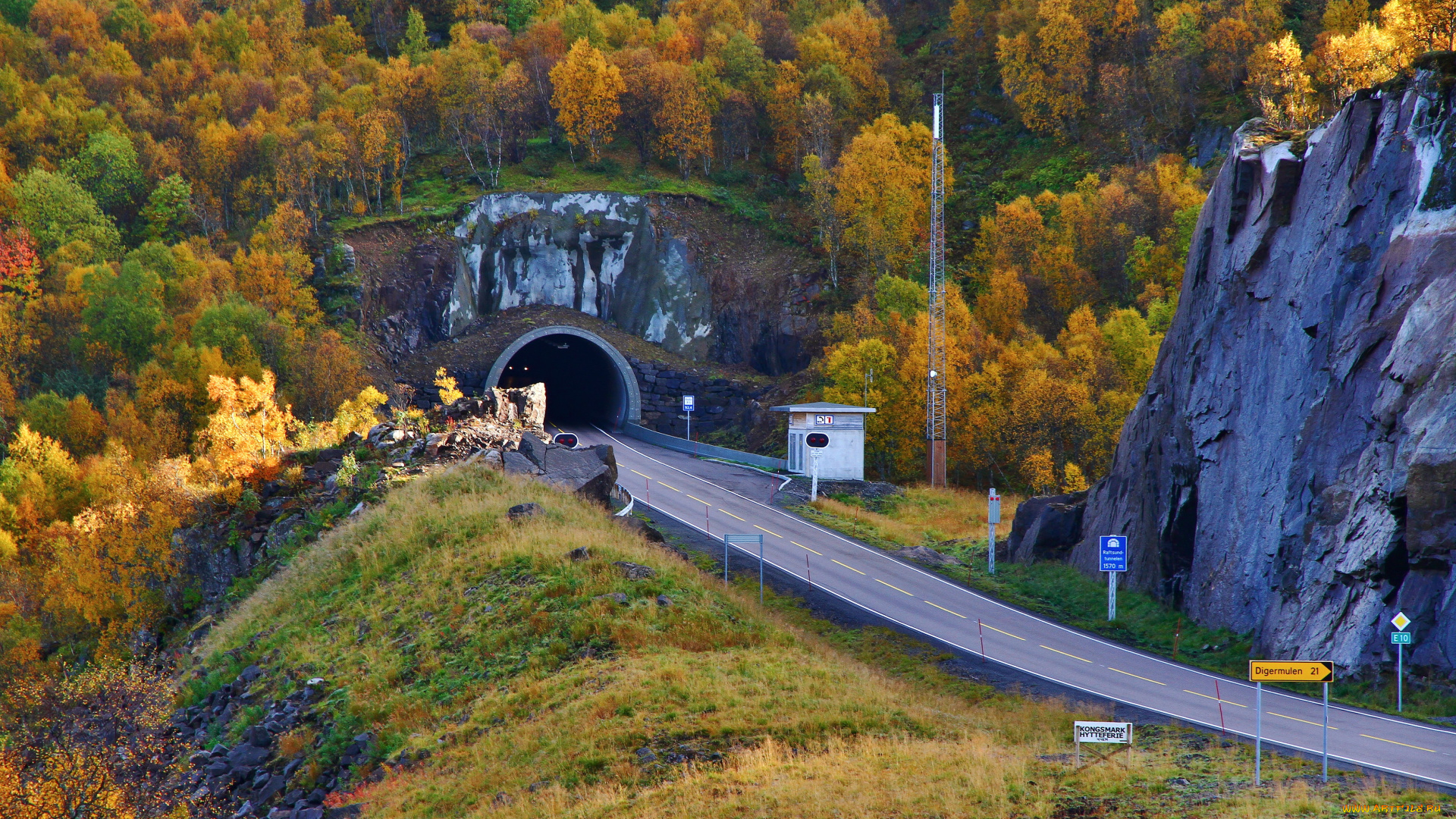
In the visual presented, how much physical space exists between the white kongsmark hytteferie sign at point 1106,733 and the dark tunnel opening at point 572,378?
185 ft

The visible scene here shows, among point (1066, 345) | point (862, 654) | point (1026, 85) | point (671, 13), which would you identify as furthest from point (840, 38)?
Answer: point (862, 654)

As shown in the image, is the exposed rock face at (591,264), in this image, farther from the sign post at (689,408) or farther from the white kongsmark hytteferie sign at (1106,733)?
the white kongsmark hytteferie sign at (1106,733)

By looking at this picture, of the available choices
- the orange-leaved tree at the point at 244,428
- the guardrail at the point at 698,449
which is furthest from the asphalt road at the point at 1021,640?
the orange-leaved tree at the point at 244,428

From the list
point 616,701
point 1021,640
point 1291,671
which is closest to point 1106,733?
point 1291,671

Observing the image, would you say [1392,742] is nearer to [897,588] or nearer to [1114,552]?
[1114,552]

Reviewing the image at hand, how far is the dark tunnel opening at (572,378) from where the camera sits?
7412 centimetres

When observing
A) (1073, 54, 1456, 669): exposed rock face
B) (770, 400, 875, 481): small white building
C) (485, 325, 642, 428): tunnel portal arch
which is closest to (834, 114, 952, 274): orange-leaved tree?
(485, 325, 642, 428): tunnel portal arch

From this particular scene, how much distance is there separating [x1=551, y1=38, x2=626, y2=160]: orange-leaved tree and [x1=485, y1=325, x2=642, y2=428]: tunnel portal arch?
1833 cm

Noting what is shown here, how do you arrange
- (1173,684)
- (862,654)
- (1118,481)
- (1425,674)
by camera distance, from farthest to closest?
(1118,481) → (862,654) → (1173,684) → (1425,674)

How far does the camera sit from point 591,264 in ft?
258

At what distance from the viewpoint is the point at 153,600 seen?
45.4m

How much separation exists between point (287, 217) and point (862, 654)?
58.0m

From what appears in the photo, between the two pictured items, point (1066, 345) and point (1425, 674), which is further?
point (1066, 345)

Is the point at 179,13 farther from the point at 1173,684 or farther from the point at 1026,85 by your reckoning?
the point at 1173,684
